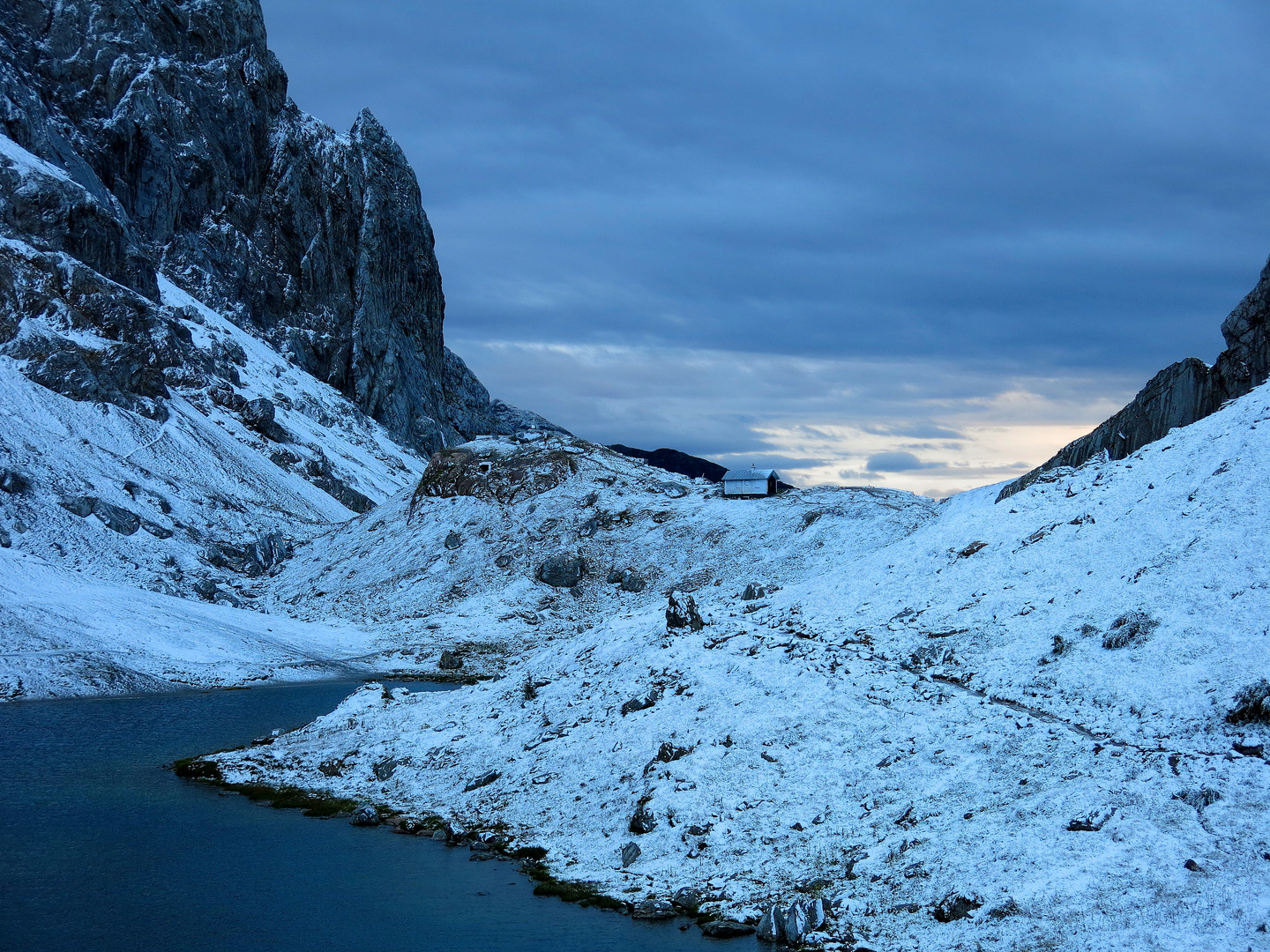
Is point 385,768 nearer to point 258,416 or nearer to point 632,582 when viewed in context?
point 632,582

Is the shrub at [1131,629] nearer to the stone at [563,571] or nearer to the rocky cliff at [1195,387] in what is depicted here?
the rocky cliff at [1195,387]

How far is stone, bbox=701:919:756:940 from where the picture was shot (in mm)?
23094

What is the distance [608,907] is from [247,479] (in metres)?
149

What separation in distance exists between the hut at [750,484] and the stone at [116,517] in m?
70.5

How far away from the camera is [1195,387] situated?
→ 46875 mm

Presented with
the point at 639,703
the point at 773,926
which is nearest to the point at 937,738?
the point at 773,926

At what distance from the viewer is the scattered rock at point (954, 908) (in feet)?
68.9

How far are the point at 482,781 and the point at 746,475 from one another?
74.7 meters

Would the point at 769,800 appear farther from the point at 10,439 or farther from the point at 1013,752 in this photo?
the point at 10,439

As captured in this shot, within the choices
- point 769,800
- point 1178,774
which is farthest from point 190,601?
point 1178,774

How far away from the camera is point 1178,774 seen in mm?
22906

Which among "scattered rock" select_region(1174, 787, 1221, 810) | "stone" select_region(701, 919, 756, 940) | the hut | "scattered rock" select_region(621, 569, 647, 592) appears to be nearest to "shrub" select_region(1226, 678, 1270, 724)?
"scattered rock" select_region(1174, 787, 1221, 810)

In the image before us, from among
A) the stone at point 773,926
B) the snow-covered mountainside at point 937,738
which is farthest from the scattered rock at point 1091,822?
the stone at point 773,926

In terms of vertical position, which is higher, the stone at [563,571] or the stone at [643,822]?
the stone at [563,571]
